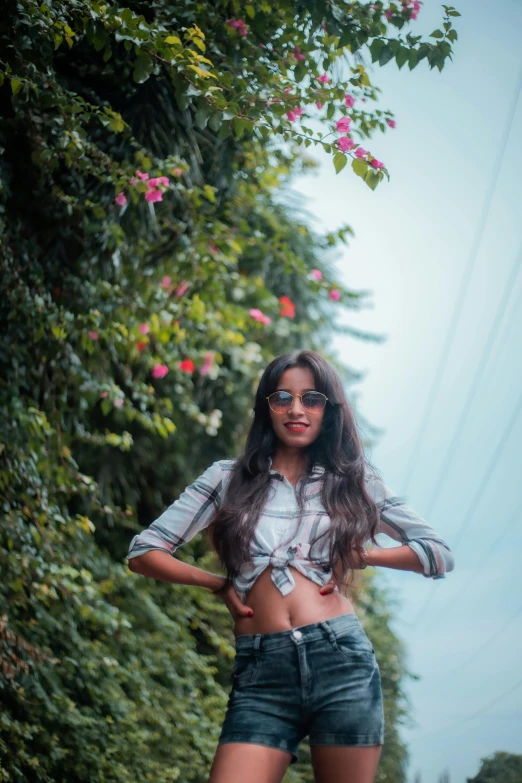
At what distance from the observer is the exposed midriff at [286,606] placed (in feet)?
6.07

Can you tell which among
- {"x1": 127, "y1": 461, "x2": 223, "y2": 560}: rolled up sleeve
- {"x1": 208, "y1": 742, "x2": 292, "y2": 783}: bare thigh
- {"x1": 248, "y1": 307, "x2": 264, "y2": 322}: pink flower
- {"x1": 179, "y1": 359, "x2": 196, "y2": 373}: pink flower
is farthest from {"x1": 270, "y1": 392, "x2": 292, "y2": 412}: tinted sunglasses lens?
{"x1": 248, "y1": 307, "x2": 264, "y2": 322}: pink flower

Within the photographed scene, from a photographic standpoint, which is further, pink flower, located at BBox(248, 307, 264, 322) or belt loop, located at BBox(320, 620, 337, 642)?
A: pink flower, located at BBox(248, 307, 264, 322)

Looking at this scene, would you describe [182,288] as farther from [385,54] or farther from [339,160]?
[339,160]

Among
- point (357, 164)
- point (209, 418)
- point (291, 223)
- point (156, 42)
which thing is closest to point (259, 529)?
point (357, 164)

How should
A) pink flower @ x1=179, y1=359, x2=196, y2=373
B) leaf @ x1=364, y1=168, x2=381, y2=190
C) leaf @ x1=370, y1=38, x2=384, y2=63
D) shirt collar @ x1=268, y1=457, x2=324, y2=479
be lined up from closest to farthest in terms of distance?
1. shirt collar @ x1=268, y1=457, x2=324, y2=479
2. leaf @ x1=364, y1=168, x2=381, y2=190
3. leaf @ x1=370, y1=38, x2=384, y2=63
4. pink flower @ x1=179, y1=359, x2=196, y2=373

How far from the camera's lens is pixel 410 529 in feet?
6.63

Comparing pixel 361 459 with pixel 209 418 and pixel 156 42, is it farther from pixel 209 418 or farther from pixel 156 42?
pixel 209 418

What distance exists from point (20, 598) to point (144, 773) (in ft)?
3.49

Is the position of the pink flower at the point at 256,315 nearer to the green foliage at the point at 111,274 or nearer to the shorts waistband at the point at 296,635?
the green foliage at the point at 111,274

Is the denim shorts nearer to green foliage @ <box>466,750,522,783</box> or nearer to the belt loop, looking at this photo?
the belt loop

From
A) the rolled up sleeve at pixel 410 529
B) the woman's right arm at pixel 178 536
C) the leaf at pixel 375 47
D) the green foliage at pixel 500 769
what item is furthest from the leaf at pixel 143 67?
the green foliage at pixel 500 769

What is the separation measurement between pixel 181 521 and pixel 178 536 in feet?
0.12

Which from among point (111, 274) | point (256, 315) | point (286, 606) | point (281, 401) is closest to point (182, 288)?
point (111, 274)

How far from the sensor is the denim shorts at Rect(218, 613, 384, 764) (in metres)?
1.77
